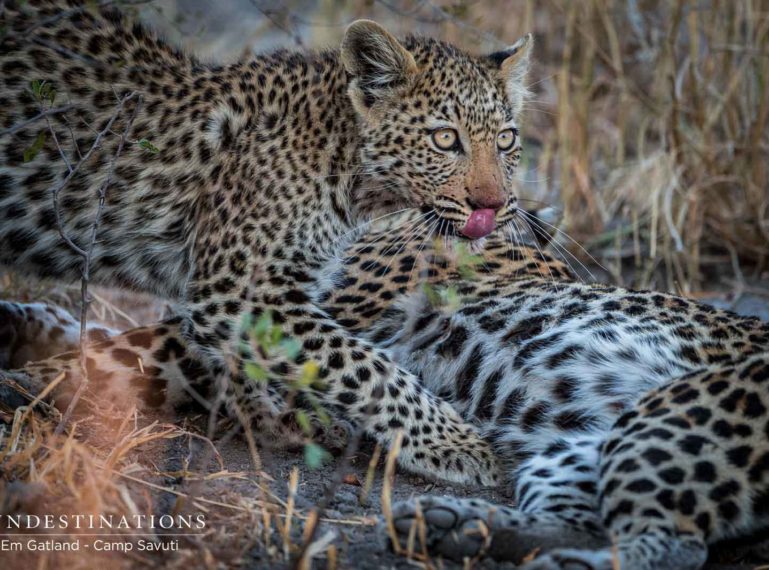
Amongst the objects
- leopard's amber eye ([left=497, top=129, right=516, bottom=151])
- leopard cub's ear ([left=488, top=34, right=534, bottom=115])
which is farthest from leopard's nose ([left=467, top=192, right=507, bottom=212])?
leopard cub's ear ([left=488, top=34, right=534, bottom=115])

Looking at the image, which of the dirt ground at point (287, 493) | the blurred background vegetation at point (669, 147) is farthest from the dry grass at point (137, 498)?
the blurred background vegetation at point (669, 147)

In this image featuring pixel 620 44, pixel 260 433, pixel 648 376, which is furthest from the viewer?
pixel 620 44

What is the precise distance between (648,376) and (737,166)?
145 inches

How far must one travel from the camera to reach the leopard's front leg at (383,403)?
4.54 m

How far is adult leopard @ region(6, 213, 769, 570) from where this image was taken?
3.43m

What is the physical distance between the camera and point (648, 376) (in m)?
4.46

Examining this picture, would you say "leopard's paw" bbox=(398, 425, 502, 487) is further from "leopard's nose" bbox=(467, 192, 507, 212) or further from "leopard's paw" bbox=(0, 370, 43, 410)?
"leopard's paw" bbox=(0, 370, 43, 410)

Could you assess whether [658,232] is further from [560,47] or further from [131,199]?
[131,199]

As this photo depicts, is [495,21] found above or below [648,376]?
above

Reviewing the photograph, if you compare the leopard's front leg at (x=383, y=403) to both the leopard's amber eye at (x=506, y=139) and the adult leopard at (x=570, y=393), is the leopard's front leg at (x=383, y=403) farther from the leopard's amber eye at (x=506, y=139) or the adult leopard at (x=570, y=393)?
the leopard's amber eye at (x=506, y=139)

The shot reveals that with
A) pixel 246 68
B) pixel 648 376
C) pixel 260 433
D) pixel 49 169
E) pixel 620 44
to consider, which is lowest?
pixel 260 433

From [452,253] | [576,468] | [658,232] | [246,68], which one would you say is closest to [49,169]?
[246,68]

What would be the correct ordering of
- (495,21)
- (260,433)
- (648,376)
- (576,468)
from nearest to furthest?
1. (576,468)
2. (648,376)
3. (260,433)
4. (495,21)

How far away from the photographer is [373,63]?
500cm
